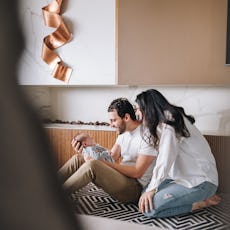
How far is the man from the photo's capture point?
1.07m

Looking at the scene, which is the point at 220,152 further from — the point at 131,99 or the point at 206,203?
the point at 131,99

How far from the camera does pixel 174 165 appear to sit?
111cm

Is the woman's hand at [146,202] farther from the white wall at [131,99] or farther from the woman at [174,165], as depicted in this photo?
the white wall at [131,99]

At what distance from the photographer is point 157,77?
140 centimetres

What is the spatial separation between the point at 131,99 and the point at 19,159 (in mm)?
1639

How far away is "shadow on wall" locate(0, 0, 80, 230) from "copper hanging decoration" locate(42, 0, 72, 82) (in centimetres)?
156

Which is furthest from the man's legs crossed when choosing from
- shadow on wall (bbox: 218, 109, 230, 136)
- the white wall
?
shadow on wall (bbox: 218, 109, 230, 136)

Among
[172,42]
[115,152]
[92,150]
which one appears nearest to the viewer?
[92,150]

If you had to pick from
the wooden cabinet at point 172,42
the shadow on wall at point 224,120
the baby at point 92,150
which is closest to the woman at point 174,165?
the baby at point 92,150

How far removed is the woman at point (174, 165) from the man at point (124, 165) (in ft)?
0.12

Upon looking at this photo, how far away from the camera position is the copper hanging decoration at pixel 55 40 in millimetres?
1567

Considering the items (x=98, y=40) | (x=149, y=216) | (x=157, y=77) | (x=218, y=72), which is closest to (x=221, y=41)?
(x=218, y=72)

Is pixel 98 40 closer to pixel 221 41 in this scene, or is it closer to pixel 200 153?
pixel 221 41

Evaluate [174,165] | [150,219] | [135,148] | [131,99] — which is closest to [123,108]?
[135,148]
